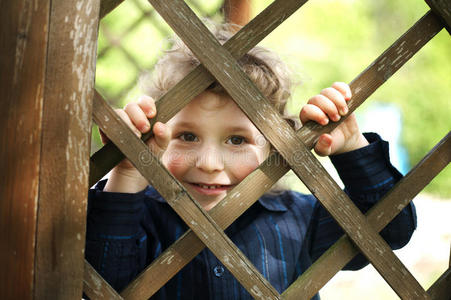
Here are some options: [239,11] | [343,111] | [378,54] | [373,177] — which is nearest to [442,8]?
[343,111]

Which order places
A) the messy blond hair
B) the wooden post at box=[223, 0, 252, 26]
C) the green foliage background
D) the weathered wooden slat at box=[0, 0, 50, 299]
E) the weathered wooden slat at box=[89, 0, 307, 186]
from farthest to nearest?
the green foliage background → the wooden post at box=[223, 0, 252, 26] → the messy blond hair → the weathered wooden slat at box=[89, 0, 307, 186] → the weathered wooden slat at box=[0, 0, 50, 299]

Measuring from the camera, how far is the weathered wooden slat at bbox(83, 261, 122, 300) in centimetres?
73

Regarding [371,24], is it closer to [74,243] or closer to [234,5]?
[234,5]

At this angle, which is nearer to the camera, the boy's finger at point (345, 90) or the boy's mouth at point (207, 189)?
the boy's finger at point (345, 90)

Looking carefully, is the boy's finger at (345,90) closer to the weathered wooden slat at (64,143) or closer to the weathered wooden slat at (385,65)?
the weathered wooden slat at (385,65)

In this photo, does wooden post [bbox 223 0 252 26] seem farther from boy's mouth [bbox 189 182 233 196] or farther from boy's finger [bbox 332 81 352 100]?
boy's finger [bbox 332 81 352 100]

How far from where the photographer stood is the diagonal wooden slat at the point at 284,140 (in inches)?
29.0

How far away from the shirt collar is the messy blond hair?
231 millimetres

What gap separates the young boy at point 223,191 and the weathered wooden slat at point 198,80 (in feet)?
0.11

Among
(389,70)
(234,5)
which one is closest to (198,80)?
(389,70)

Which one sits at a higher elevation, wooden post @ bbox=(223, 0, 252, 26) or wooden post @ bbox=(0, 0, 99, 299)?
wooden post @ bbox=(223, 0, 252, 26)

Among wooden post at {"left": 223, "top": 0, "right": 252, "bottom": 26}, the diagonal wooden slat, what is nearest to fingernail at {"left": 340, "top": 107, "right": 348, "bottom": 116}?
the diagonal wooden slat

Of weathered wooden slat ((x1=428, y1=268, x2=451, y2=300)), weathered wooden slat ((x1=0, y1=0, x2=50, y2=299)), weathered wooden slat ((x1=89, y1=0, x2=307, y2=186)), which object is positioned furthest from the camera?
weathered wooden slat ((x1=428, y1=268, x2=451, y2=300))

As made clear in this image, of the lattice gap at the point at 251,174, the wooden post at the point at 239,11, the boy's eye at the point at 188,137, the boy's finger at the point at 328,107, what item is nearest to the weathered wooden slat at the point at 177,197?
the lattice gap at the point at 251,174
